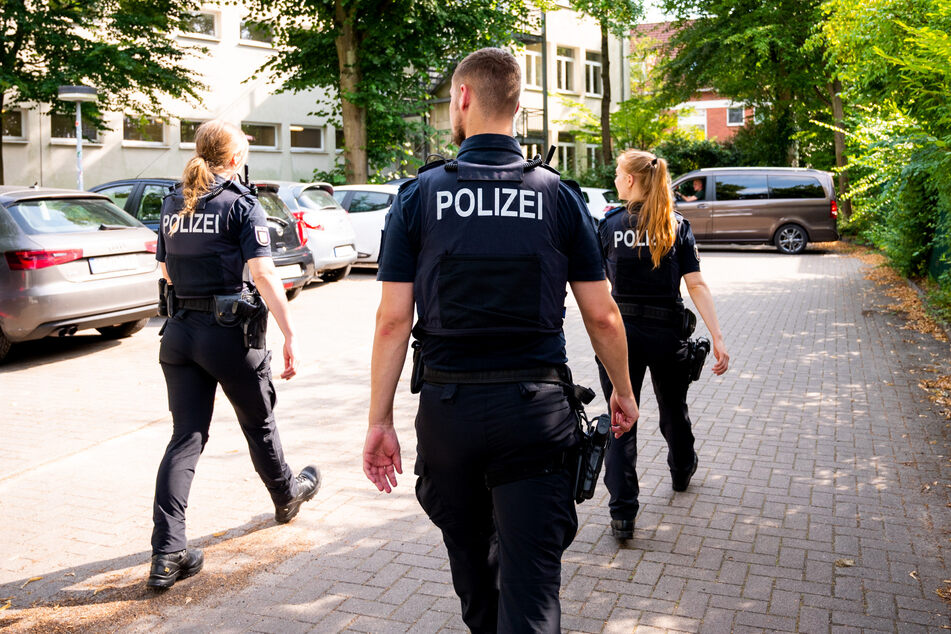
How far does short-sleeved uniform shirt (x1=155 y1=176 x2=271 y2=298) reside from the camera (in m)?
4.14

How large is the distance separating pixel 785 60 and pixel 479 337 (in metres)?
28.4

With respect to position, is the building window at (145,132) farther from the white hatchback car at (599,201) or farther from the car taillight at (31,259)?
the car taillight at (31,259)

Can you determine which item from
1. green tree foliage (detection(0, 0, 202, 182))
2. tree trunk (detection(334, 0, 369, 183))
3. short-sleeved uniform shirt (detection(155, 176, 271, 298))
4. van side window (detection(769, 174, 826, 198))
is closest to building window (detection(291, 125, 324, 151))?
tree trunk (detection(334, 0, 369, 183))

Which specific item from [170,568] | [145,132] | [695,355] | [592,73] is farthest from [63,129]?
[695,355]

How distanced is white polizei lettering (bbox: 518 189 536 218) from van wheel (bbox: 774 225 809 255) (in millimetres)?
20988

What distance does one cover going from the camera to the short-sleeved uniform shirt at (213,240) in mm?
4141

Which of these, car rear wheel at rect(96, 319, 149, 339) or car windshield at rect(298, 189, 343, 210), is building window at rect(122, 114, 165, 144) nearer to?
car windshield at rect(298, 189, 343, 210)

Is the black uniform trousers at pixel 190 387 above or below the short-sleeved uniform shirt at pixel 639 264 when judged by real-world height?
below

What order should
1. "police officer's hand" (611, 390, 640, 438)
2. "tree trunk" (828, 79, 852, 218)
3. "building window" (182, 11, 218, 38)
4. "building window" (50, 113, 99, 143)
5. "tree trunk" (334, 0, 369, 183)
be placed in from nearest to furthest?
1. "police officer's hand" (611, 390, 640, 438)
2. "tree trunk" (334, 0, 369, 183)
3. "building window" (50, 113, 99, 143)
4. "tree trunk" (828, 79, 852, 218)
5. "building window" (182, 11, 218, 38)

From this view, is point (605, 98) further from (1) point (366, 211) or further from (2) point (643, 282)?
(2) point (643, 282)

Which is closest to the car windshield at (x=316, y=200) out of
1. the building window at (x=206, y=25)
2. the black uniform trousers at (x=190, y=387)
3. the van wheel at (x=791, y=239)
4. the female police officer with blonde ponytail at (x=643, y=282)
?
the female police officer with blonde ponytail at (x=643, y=282)

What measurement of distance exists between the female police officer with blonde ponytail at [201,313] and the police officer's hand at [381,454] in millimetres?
1542

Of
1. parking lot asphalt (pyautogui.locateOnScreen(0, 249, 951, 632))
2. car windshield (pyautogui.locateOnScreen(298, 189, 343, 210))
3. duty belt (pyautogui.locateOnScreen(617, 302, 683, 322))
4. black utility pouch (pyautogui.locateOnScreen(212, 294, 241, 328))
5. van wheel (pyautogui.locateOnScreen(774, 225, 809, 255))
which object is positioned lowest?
parking lot asphalt (pyautogui.locateOnScreen(0, 249, 951, 632))

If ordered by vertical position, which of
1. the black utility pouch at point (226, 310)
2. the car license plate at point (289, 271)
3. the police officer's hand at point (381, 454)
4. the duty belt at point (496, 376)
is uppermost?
the car license plate at point (289, 271)
